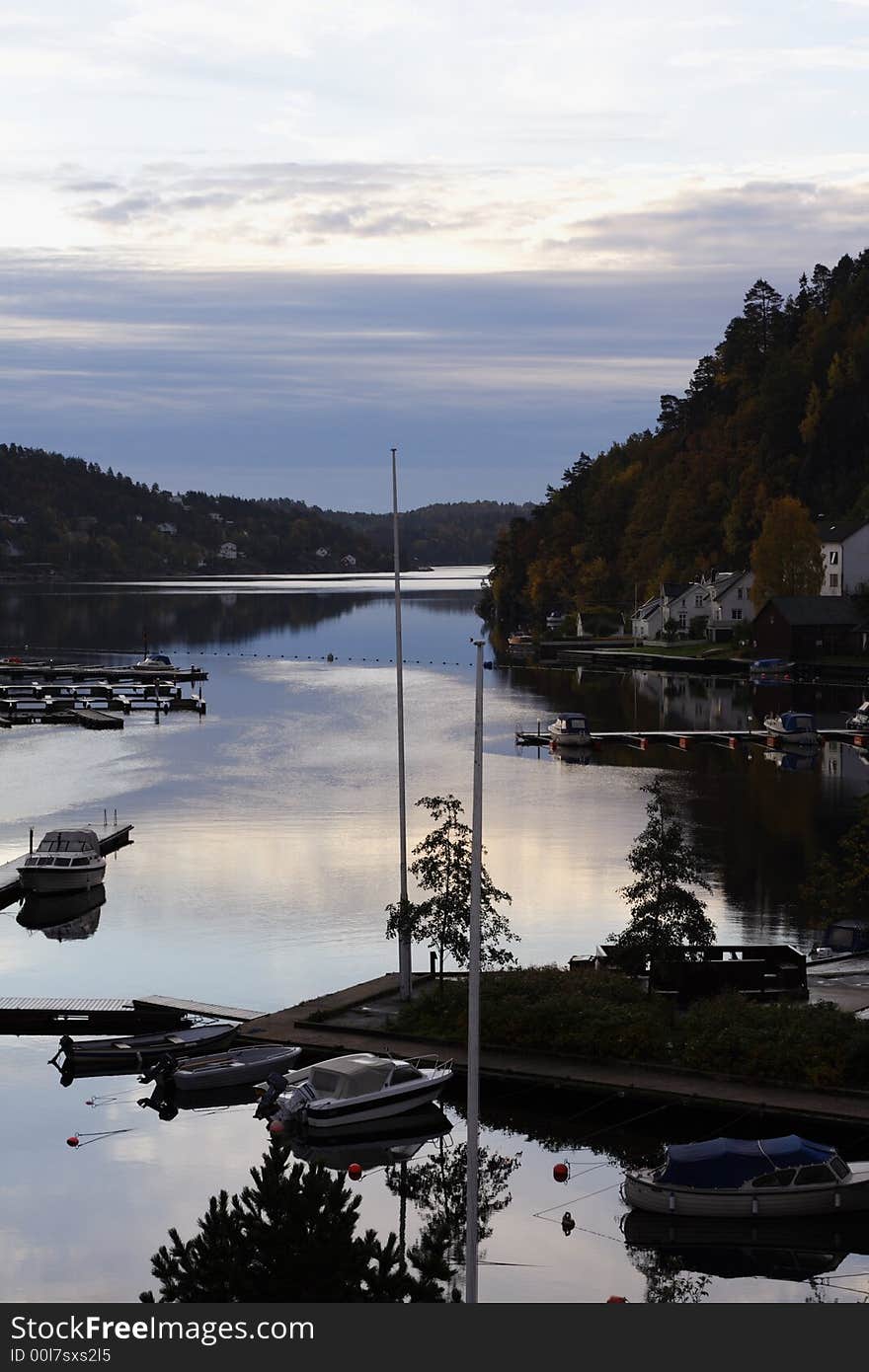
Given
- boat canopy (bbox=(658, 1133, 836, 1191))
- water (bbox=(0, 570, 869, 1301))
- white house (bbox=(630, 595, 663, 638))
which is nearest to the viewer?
boat canopy (bbox=(658, 1133, 836, 1191))

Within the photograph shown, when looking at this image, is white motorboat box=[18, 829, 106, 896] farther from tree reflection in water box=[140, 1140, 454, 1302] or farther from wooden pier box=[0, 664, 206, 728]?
wooden pier box=[0, 664, 206, 728]

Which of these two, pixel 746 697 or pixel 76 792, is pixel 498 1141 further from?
pixel 746 697

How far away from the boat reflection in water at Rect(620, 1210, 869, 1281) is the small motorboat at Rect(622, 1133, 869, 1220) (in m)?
0.16

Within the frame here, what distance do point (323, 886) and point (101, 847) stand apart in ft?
35.7

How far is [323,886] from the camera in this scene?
5228cm

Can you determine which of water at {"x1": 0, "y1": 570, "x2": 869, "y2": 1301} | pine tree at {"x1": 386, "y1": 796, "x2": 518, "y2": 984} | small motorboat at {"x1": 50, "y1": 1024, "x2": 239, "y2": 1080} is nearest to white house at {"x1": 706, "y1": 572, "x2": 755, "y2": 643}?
water at {"x1": 0, "y1": 570, "x2": 869, "y2": 1301}

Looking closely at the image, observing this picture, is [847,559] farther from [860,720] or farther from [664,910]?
[664,910]

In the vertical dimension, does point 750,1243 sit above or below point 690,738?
below

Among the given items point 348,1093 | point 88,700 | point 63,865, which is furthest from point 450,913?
point 88,700

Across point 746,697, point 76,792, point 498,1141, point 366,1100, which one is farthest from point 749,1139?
point 746,697

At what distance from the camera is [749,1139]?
95.4 feet

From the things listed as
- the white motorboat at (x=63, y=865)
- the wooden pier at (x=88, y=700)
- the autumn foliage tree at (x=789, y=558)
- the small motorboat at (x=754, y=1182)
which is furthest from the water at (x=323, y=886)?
the autumn foliage tree at (x=789, y=558)

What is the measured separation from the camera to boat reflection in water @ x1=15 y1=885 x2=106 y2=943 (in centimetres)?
4788

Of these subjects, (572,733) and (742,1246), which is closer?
(742,1246)
